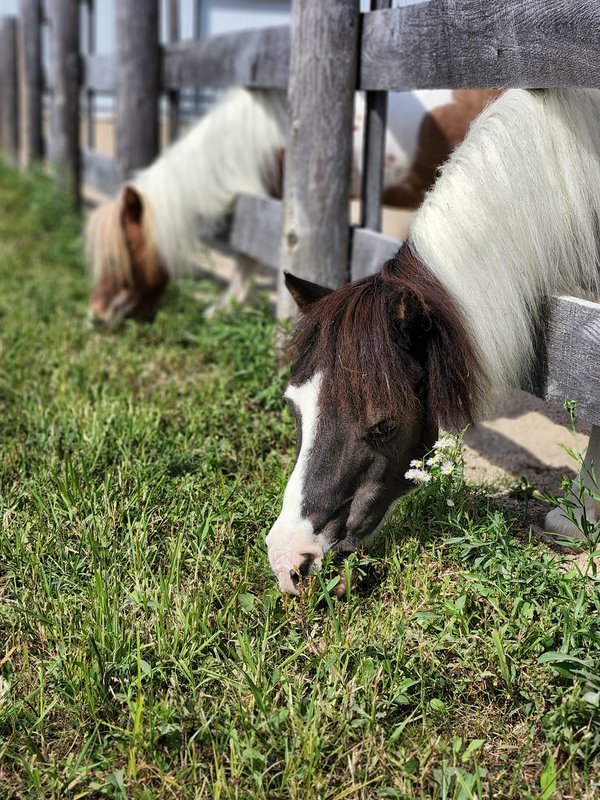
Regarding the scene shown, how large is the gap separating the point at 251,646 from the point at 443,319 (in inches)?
36.7

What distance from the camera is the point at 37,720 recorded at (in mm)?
1689

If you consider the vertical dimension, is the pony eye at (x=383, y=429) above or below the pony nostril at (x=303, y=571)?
above

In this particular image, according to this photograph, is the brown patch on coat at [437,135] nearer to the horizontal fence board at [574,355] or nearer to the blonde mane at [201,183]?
the blonde mane at [201,183]

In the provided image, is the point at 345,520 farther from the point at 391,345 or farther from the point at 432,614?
the point at 391,345

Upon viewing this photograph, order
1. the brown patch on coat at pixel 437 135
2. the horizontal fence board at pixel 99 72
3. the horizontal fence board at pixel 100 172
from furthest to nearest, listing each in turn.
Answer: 1. the horizontal fence board at pixel 99 72
2. the horizontal fence board at pixel 100 172
3. the brown patch on coat at pixel 437 135

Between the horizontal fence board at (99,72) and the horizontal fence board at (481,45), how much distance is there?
448 cm

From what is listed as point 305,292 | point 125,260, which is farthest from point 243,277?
point 305,292

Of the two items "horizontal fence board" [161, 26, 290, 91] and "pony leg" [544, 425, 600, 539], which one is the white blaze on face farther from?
"horizontal fence board" [161, 26, 290, 91]

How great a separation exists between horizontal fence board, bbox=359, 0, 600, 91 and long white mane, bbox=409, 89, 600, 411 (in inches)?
5.2

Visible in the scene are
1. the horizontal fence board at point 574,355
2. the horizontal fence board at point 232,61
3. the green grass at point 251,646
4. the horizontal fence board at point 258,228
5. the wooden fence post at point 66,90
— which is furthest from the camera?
the wooden fence post at point 66,90

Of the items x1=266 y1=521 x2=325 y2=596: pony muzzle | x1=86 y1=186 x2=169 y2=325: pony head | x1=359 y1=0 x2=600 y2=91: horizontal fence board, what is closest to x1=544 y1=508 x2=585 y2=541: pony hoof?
x1=266 y1=521 x2=325 y2=596: pony muzzle

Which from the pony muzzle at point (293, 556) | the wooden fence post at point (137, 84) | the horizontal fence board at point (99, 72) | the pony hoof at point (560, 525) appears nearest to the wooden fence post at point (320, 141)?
the pony hoof at point (560, 525)

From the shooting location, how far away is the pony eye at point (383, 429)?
2.04 metres

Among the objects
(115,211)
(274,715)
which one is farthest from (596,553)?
(115,211)
